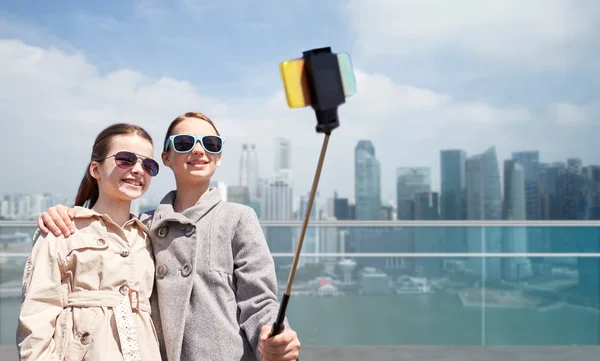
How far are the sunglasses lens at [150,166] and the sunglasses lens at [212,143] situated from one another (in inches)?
5.6

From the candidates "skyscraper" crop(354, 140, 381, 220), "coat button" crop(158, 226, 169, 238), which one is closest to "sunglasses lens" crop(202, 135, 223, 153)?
"coat button" crop(158, 226, 169, 238)

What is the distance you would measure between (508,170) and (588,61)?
36701 mm

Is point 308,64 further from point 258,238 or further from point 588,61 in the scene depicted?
point 588,61

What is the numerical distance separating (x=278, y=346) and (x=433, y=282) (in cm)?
348

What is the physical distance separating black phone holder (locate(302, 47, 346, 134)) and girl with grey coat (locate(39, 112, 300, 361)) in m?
0.52

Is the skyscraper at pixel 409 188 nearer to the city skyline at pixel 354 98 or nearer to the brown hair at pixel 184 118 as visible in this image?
the city skyline at pixel 354 98

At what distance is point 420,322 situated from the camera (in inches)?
165

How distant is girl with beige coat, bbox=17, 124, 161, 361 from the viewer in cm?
115

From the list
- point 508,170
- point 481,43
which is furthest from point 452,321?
point 481,43

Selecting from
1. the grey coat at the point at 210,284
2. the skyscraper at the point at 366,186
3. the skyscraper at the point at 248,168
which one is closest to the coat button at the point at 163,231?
the grey coat at the point at 210,284

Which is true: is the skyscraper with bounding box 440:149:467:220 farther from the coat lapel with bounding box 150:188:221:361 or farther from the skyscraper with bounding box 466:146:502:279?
the coat lapel with bounding box 150:188:221:361

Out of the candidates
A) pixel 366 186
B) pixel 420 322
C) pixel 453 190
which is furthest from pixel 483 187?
pixel 420 322

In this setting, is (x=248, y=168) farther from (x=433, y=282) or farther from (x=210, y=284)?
(x=210, y=284)

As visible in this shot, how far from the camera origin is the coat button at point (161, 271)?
4.33 ft
